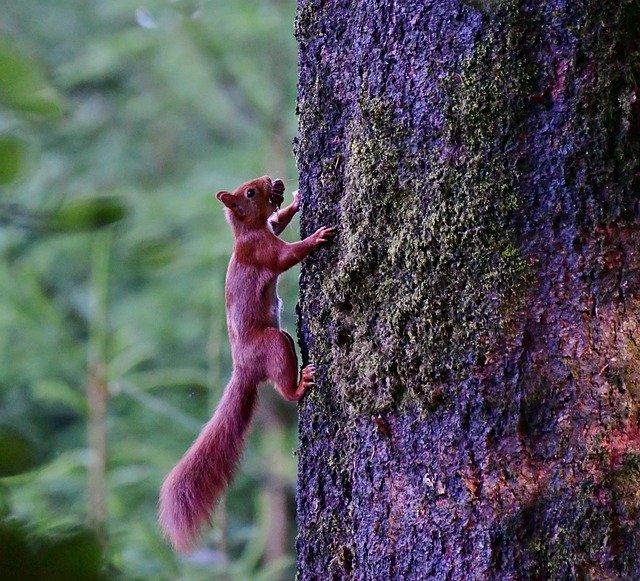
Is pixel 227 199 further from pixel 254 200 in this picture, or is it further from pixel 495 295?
pixel 495 295

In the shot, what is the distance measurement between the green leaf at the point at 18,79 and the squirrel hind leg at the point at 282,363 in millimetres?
1156

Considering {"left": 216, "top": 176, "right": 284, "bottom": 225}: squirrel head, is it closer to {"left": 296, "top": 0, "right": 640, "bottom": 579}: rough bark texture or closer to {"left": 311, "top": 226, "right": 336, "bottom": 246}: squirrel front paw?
{"left": 311, "top": 226, "right": 336, "bottom": 246}: squirrel front paw

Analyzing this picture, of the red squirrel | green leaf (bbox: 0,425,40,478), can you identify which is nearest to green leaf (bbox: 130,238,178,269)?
the red squirrel

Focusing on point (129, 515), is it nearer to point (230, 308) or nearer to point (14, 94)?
point (230, 308)

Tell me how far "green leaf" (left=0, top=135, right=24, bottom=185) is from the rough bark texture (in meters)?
0.82

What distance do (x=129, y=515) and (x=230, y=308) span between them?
8.31 ft

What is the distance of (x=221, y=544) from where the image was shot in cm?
327

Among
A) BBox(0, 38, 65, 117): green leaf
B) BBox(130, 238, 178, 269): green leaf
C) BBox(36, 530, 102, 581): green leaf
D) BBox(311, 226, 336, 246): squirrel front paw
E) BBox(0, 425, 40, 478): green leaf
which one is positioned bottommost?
BBox(36, 530, 102, 581): green leaf

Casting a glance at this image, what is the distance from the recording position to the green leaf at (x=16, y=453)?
12.5 inches

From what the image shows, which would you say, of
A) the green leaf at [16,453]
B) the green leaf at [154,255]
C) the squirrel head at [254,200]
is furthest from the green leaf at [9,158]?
the squirrel head at [254,200]

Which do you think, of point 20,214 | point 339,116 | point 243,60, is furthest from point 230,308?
point 243,60

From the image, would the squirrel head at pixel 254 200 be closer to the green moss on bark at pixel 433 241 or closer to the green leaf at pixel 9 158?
the green moss on bark at pixel 433 241

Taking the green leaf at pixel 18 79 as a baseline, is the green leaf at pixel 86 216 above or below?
below

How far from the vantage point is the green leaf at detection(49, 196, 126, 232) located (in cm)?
54
